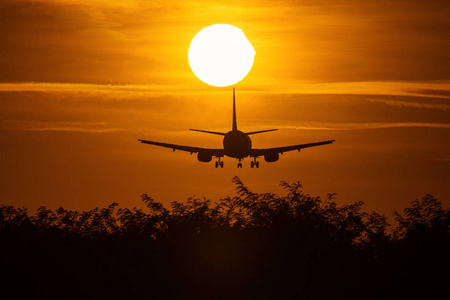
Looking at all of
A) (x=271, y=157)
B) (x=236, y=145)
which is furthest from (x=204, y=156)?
(x=271, y=157)

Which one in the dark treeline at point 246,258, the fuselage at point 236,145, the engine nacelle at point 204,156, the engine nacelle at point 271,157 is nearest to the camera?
the dark treeline at point 246,258

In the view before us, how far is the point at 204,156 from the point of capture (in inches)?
6506

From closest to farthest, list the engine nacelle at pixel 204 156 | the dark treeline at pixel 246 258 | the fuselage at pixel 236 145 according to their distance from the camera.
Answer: the dark treeline at pixel 246 258, the engine nacelle at pixel 204 156, the fuselage at pixel 236 145

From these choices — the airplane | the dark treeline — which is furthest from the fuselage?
the dark treeline

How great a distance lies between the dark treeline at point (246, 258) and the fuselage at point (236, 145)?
6255 centimetres

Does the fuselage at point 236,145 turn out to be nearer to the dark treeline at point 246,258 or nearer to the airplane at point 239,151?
the airplane at point 239,151

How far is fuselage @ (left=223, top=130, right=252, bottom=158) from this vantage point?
166000mm

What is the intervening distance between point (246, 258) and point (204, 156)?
75662 millimetres

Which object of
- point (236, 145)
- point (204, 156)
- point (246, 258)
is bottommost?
point (246, 258)

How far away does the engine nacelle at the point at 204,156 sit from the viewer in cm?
16435

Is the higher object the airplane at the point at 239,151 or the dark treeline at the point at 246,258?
the airplane at the point at 239,151

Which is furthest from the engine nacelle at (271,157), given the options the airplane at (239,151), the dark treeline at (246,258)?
the dark treeline at (246,258)

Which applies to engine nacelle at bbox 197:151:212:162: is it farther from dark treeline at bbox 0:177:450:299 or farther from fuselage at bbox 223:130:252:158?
dark treeline at bbox 0:177:450:299

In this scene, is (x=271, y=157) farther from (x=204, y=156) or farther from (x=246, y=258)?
(x=246, y=258)
